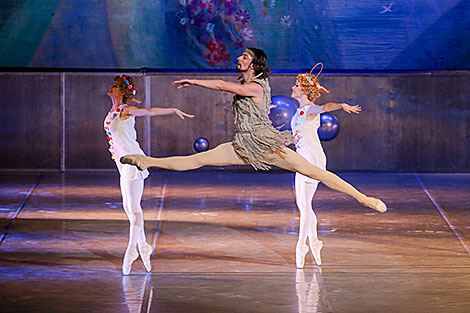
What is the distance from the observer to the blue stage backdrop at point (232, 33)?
13727mm

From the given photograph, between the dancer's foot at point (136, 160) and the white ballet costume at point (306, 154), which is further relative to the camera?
the white ballet costume at point (306, 154)

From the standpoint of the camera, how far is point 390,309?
639 centimetres

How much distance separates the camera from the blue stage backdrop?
1373 cm

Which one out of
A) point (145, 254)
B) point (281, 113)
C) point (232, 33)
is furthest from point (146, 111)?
point (232, 33)

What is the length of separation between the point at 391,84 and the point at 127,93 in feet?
25.2

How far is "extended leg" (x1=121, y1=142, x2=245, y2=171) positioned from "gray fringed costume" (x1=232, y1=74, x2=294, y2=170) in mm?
83

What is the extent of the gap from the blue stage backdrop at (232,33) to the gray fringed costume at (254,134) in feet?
23.3

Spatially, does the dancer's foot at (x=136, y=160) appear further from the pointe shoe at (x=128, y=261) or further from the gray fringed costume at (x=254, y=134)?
the pointe shoe at (x=128, y=261)

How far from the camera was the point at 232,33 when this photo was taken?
1382cm

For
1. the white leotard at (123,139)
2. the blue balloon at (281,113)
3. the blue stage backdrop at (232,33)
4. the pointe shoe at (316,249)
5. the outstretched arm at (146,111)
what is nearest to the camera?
the outstretched arm at (146,111)

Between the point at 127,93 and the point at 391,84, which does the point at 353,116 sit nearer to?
the point at 391,84

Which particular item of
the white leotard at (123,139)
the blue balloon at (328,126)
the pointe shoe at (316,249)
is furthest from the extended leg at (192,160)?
the blue balloon at (328,126)

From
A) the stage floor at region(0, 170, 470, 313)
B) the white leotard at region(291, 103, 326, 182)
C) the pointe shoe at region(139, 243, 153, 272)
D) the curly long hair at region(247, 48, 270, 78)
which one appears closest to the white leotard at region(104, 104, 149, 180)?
the pointe shoe at region(139, 243, 153, 272)

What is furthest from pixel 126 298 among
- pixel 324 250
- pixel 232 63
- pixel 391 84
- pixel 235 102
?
pixel 391 84
